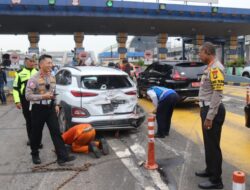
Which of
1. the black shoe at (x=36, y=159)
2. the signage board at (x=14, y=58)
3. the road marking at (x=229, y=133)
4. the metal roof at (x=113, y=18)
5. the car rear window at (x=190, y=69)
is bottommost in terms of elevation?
the road marking at (x=229, y=133)

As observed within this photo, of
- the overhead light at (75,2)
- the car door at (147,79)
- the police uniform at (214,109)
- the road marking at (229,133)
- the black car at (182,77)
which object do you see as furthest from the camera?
the overhead light at (75,2)

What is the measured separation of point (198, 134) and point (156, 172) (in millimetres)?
3123

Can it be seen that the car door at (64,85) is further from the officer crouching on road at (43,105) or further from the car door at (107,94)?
the officer crouching on road at (43,105)

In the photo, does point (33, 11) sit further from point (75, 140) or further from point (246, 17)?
point (75, 140)

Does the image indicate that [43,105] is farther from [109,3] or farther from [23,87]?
[109,3]

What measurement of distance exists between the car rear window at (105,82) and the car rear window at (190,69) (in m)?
4.36

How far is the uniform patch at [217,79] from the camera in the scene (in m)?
4.75

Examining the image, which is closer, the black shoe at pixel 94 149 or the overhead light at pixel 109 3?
the black shoe at pixel 94 149

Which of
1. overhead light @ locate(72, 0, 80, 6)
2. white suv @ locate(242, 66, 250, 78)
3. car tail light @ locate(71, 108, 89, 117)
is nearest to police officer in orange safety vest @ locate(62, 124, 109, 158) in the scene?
car tail light @ locate(71, 108, 89, 117)

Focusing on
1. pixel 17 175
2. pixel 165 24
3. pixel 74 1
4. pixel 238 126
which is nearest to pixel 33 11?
pixel 74 1

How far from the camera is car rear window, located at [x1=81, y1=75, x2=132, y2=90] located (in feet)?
26.7

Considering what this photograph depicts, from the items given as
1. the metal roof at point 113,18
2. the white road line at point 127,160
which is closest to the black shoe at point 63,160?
the white road line at point 127,160

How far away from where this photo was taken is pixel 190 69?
12.5 m

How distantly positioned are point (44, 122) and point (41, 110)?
0.85 feet
